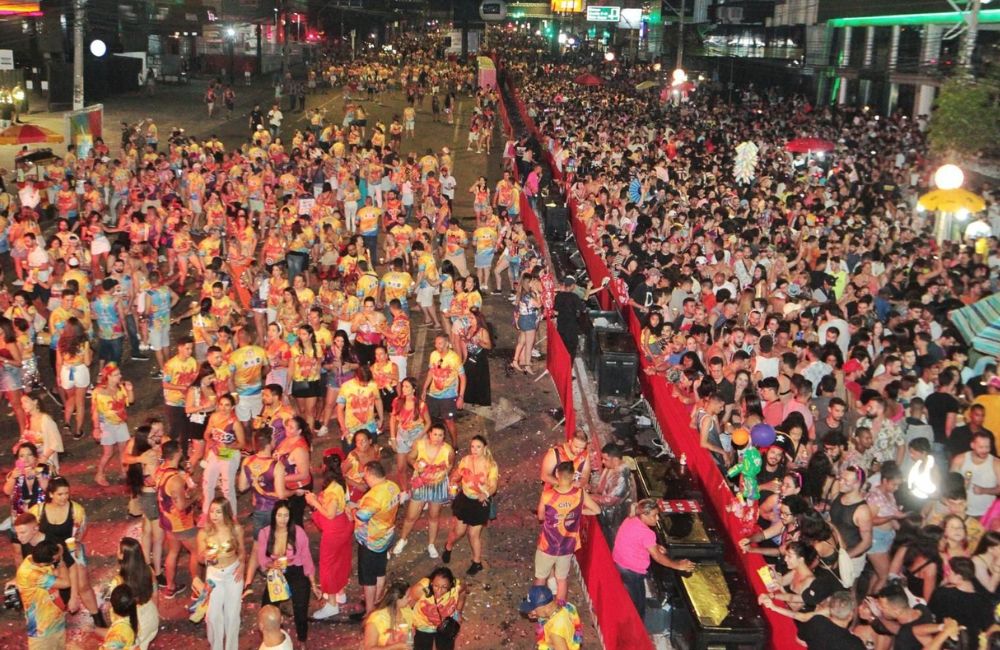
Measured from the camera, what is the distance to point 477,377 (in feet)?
39.0

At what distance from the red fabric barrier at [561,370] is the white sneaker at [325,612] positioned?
154 inches

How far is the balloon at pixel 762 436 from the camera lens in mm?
8438

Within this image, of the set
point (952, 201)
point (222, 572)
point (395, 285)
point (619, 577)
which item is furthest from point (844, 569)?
point (952, 201)

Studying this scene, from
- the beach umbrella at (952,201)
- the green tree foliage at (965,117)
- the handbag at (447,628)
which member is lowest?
the handbag at (447,628)

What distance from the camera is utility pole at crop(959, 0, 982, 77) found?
1653cm

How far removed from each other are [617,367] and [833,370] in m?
2.54

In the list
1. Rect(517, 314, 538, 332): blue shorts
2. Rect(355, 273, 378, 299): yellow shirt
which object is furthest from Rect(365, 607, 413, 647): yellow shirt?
Rect(517, 314, 538, 332): blue shorts

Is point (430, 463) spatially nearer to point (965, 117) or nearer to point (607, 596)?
point (607, 596)

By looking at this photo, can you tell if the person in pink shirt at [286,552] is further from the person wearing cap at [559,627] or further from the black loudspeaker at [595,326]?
the black loudspeaker at [595,326]

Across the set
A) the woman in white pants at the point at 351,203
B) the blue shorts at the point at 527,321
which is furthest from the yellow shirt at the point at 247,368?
the woman in white pants at the point at 351,203

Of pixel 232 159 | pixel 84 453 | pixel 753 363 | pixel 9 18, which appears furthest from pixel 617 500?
pixel 9 18

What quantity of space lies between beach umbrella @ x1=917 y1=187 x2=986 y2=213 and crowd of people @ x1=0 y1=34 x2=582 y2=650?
21.1ft

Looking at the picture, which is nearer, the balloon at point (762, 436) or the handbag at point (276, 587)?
the handbag at point (276, 587)

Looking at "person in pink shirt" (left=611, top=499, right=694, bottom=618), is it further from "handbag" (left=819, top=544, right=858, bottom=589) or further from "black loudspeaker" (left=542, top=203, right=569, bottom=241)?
"black loudspeaker" (left=542, top=203, right=569, bottom=241)
